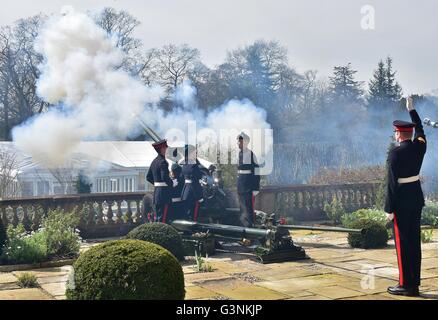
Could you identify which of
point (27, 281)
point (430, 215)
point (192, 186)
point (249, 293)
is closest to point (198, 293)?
point (249, 293)

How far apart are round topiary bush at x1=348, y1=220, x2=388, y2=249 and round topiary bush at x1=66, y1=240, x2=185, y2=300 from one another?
242 inches

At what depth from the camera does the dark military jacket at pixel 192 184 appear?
12.0 m

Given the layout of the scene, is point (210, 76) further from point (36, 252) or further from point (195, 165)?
point (36, 252)

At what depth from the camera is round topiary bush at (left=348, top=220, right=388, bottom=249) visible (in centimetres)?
1130

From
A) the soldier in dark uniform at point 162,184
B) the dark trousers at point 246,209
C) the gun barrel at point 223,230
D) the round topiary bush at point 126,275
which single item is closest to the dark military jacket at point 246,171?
the dark trousers at point 246,209

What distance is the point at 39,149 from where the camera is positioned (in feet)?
56.1

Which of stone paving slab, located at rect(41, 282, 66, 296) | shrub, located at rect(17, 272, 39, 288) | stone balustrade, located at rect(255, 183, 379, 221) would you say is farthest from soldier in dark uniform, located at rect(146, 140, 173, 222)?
stone balustrade, located at rect(255, 183, 379, 221)

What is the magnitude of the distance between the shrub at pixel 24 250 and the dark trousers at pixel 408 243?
18.8 feet

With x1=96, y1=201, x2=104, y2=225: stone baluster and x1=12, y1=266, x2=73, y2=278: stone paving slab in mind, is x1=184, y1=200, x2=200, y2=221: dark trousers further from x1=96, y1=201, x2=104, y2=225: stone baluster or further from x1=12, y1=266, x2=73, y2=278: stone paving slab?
x1=12, y1=266, x2=73, y2=278: stone paving slab

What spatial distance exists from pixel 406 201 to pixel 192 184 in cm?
534

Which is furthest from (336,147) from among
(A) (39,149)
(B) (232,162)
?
(A) (39,149)

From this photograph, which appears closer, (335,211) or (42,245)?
(42,245)

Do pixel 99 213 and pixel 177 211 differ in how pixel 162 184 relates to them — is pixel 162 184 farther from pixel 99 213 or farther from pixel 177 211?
pixel 99 213

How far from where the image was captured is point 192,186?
12.1 meters
